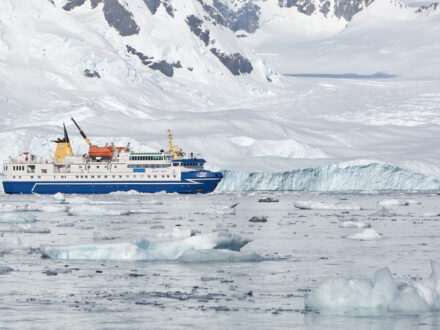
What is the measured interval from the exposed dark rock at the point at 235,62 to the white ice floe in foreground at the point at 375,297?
168 meters

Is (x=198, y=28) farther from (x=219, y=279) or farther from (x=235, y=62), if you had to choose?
(x=219, y=279)

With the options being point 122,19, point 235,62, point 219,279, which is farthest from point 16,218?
point 235,62

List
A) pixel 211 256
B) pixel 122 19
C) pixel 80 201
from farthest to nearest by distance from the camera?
pixel 122 19
pixel 80 201
pixel 211 256

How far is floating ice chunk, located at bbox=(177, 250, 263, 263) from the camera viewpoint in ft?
62.5

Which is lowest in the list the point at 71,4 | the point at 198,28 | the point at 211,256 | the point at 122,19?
the point at 211,256

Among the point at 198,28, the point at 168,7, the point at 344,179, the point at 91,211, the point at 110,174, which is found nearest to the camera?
the point at 91,211

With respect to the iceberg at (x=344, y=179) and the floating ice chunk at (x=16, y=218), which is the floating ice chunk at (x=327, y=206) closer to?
the floating ice chunk at (x=16, y=218)

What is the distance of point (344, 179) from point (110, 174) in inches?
723

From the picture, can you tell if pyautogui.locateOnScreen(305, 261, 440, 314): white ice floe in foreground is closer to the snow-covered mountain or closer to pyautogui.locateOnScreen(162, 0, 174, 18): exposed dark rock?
the snow-covered mountain

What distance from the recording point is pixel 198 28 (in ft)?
600

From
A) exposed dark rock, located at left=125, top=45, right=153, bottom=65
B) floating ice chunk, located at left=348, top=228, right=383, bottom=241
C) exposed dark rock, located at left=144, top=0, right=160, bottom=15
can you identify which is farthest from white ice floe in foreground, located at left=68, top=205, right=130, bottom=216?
exposed dark rock, located at left=144, top=0, right=160, bottom=15

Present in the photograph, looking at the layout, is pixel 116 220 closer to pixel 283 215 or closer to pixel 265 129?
pixel 283 215

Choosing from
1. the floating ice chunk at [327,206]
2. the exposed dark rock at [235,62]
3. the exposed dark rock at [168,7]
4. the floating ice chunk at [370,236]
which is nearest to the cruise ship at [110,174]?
the floating ice chunk at [327,206]

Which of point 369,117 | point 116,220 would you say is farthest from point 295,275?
point 369,117
